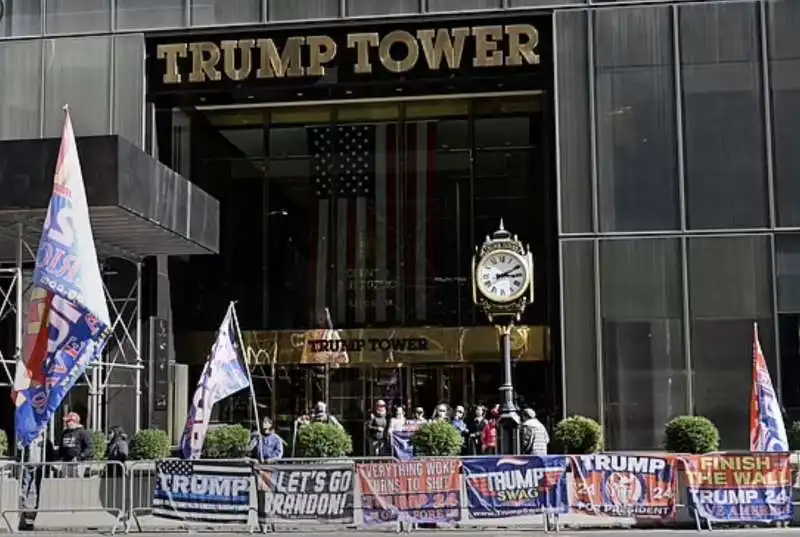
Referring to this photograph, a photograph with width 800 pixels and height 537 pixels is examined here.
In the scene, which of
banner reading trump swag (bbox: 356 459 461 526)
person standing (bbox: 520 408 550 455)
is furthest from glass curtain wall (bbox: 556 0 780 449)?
banner reading trump swag (bbox: 356 459 461 526)

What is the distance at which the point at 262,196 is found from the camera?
28.7 meters

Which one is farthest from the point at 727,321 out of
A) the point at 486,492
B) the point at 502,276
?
the point at 486,492

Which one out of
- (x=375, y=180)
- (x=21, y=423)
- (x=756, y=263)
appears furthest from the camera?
(x=375, y=180)

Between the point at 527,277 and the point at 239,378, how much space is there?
16.5ft

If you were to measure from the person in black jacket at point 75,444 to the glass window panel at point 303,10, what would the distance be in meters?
10.3

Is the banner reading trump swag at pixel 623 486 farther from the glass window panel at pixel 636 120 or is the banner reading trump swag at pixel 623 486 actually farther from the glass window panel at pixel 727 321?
the glass window panel at pixel 636 120

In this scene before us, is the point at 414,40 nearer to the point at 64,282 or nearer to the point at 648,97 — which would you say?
the point at 648,97

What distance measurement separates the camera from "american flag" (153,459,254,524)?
16.6 metres

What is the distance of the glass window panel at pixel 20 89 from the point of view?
2552cm

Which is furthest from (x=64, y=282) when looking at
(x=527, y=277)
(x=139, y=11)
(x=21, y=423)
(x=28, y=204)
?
(x=139, y=11)

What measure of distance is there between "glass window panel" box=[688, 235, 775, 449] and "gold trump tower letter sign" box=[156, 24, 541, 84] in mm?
5642

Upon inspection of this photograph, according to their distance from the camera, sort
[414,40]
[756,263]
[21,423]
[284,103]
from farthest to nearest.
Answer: [284,103], [414,40], [756,263], [21,423]

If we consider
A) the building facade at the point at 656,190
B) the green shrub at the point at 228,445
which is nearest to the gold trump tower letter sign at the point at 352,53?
the building facade at the point at 656,190

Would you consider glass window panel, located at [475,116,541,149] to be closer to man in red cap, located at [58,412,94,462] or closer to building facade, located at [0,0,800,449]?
building facade, located at [0,0,800,449]
